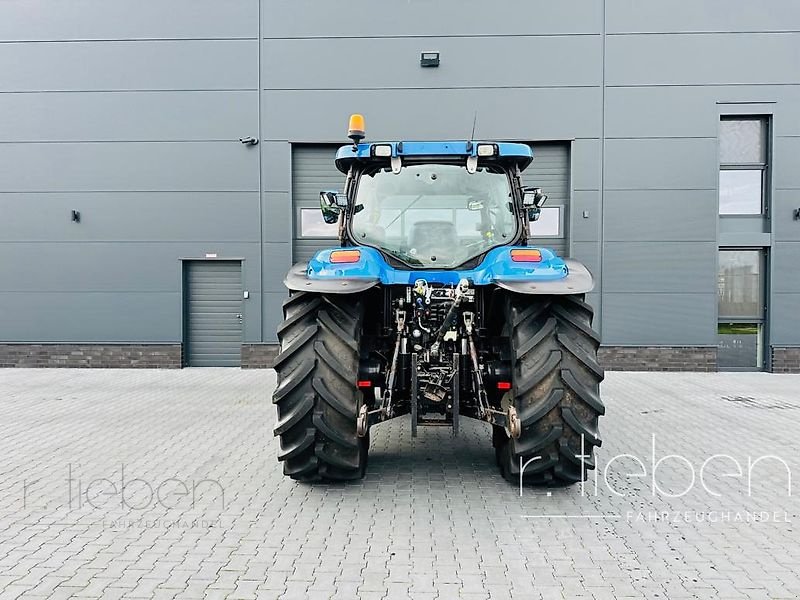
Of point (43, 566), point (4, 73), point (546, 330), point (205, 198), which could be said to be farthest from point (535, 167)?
point (4, 73)

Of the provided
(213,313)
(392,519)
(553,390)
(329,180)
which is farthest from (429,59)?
(392,519)

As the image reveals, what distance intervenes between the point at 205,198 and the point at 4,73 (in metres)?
4.98

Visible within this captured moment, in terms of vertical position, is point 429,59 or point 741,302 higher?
point 429,59

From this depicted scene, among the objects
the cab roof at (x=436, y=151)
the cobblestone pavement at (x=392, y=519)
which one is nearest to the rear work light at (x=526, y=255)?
the cab roof at (x=436, y=151)

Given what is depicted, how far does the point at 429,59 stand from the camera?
10.1 metres

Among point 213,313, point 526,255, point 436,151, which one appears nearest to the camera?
point 526,255

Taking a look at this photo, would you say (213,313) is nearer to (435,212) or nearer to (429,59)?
(429,59)

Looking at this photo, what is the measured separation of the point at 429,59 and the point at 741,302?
7919 mm

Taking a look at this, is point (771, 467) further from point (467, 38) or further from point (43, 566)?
point (467, 38)

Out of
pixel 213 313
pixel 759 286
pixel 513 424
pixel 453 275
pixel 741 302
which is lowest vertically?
pixel 513 424

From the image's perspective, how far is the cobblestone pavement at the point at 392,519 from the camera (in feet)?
9.47

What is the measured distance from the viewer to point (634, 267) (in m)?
10.1

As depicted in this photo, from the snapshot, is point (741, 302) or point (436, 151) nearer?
point (436, 151)

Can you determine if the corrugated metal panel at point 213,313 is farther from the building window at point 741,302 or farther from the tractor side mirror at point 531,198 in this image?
the building window at point 741,302
